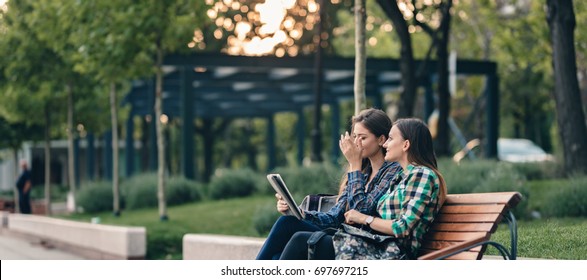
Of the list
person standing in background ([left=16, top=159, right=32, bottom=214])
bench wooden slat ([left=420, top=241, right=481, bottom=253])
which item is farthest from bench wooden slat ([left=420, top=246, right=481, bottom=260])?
person standing in background ([left=16, top=159, right=32, bottom=214])

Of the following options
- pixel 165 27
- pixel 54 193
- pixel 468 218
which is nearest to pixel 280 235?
pixel 468 218

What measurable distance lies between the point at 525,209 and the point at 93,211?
1465cm

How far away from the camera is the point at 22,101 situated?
2505 centimetres

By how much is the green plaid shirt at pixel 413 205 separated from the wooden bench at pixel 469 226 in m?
0.08

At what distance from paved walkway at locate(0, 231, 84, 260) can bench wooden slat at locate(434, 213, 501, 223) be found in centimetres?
983

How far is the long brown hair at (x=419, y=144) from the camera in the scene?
6348 mm

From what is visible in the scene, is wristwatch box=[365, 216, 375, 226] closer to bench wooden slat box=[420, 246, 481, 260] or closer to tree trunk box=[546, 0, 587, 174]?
bench wooden slat box=[420, 246, 481, 260]

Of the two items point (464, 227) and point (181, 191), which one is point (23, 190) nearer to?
point (181, 191)

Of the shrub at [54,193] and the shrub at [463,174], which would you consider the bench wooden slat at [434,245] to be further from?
the shrub at [54,193]

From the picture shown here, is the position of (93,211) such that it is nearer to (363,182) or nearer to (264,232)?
(264,232)

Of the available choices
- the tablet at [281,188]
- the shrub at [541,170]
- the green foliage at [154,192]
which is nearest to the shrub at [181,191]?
the green foliage at [154,192]

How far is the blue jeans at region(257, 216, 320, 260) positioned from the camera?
7051mm
